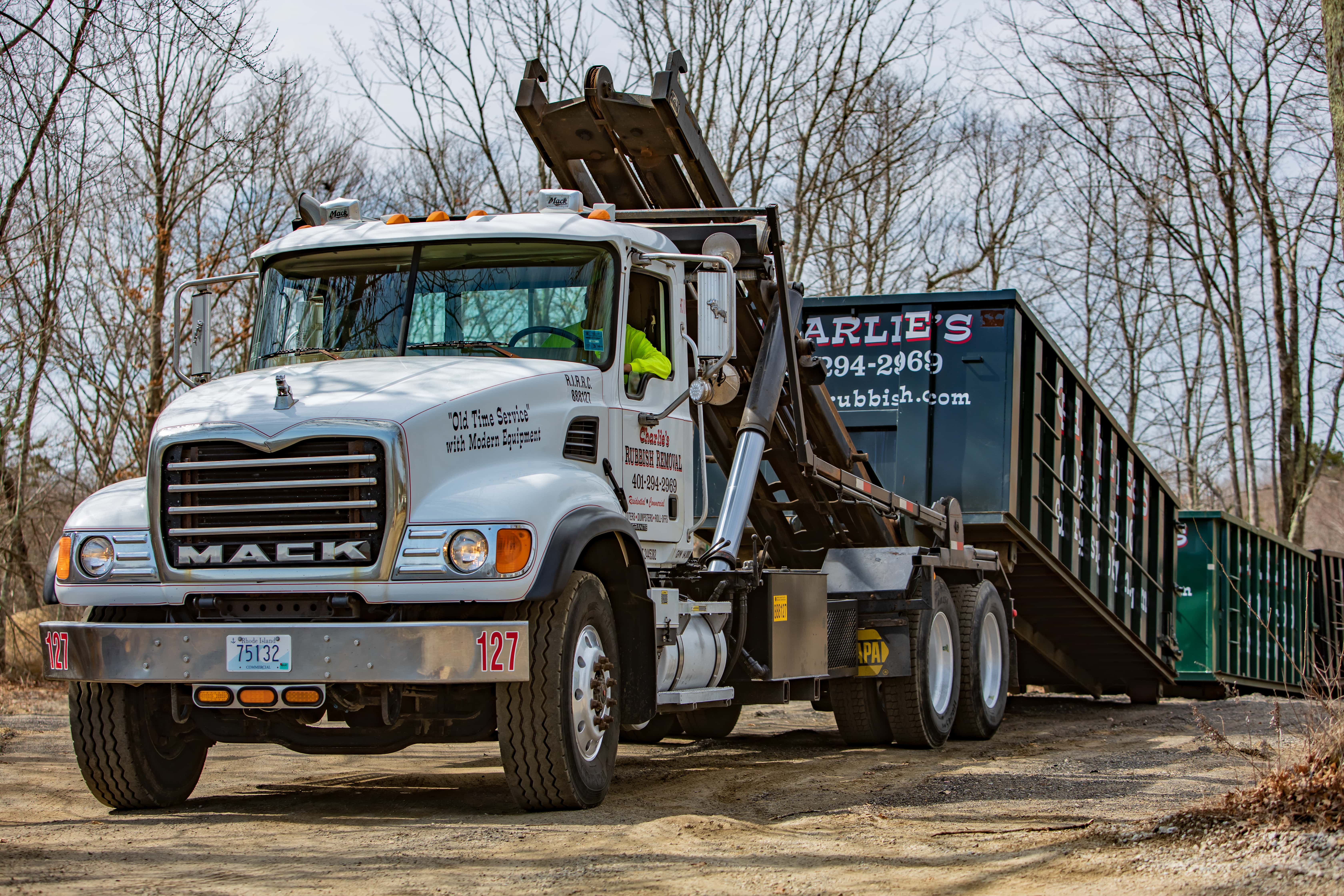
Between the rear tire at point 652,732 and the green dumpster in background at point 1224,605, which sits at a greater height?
the green dumpster in background at point 1224,605

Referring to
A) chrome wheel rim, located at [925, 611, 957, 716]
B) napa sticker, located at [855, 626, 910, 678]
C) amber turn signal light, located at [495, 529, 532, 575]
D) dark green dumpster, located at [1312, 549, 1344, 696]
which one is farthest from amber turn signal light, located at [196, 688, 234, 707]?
dark green dumpster, located at [1312, 549, 1344, 696]

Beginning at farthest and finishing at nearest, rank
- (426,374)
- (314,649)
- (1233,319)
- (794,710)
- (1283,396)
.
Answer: (1233,319) < (1283,396) < (794,710) < (426,374) < (314,649)

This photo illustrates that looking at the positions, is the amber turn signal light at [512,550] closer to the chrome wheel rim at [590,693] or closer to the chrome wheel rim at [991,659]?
the chrome wheel rim at [590,693]

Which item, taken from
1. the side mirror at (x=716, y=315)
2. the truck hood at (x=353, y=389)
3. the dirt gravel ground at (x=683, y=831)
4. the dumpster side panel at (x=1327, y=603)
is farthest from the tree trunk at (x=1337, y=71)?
the dumpster side panel at (x=1327, y=603)

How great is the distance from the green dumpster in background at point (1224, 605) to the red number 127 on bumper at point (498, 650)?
10133mm

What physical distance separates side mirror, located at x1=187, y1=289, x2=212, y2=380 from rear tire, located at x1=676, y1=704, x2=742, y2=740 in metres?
4.68

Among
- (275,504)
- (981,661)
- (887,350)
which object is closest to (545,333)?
(275,504)

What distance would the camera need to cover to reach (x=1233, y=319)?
1052 inches

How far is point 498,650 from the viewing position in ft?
19.2

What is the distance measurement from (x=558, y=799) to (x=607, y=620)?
836 millimetres

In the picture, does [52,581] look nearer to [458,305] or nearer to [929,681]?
[458,305]

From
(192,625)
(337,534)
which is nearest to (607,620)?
(337,534)

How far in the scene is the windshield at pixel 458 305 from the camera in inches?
278

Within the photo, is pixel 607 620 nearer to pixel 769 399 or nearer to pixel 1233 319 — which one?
pixel 769 399
